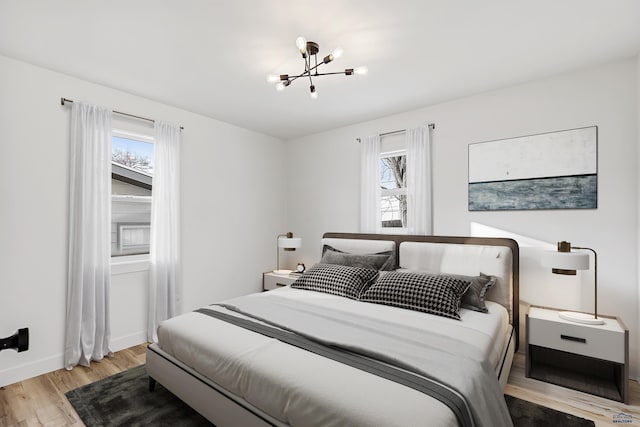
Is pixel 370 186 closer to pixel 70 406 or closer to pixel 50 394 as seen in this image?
pixel 70 406

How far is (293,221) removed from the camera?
4828 mm

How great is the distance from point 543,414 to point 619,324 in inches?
37.5

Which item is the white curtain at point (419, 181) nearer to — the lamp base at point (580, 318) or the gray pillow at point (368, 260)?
the gray pillow at point (368, 260)

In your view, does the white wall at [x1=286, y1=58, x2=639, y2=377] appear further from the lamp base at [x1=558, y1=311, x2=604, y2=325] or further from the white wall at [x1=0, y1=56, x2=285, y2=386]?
the white wall at [x1=0, y1=56, x2=285, y2=386]

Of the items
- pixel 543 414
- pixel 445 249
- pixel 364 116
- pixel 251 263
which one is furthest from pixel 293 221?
pixel 543 414

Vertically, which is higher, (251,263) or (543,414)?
(251,263)

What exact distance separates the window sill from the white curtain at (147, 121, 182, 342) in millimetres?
100

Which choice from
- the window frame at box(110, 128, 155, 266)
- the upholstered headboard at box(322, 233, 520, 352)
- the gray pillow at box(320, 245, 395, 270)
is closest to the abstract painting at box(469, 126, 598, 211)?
the upholstered headboard at box(322, 233, 520, 352)

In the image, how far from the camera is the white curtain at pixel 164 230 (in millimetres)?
3318

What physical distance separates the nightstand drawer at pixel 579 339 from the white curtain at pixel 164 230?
11.3ft

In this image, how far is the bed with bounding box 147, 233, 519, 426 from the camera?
1.32 meters

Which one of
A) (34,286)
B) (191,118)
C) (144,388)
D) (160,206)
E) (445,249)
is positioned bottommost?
(144,388)

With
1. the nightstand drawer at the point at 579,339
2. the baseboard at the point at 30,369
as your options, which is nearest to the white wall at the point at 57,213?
the baseboard at the point at 30,369

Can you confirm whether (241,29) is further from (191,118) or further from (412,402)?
(412,402)
